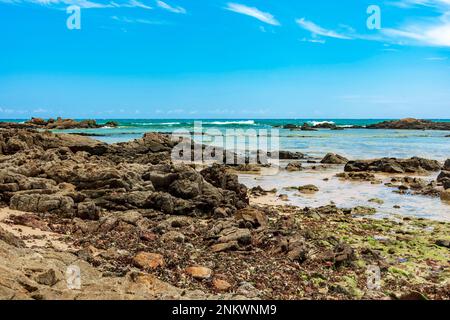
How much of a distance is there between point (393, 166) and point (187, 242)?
25431mm

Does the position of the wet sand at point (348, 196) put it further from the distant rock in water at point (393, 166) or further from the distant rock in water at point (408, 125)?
the distant rock in water at point (408, 125)

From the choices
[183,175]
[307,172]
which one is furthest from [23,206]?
[307,172]

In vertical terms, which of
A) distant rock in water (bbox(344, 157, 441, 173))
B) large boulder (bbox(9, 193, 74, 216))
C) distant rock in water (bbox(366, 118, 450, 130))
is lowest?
distant rock in water (bbox(344, 157, 441, 173))

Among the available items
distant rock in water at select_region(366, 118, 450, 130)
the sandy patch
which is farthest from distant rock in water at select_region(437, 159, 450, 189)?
distant rock in water at select_region(366, 118, 450, 130)

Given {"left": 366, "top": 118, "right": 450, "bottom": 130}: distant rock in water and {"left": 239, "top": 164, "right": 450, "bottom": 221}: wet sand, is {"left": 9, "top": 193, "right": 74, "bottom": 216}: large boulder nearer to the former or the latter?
{"left": 239, "top": 164, "right": 450, "bottom": 221}: wet sand

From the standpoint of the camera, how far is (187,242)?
11734 millimetres

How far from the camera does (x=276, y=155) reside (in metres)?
44.1

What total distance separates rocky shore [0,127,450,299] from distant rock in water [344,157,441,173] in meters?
16.0

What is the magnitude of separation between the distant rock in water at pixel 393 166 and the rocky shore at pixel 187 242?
16041 millimetres

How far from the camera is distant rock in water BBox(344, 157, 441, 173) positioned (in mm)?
33125

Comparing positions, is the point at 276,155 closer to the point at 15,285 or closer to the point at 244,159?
the point at 244,159

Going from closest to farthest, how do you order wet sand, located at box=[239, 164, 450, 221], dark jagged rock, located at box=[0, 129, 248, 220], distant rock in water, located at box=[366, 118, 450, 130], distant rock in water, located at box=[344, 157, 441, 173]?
1. dark jagged rock, located at box=[0, 129, 248, 220]
2. wet sand, located at box=[239, 164, 450, 221]
3. distant rock in water, located at box=[344, 157, 441, 173]
4. distant rock in water, located at box=[366, 118, 450, 130]

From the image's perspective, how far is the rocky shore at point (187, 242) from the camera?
7.74 metres

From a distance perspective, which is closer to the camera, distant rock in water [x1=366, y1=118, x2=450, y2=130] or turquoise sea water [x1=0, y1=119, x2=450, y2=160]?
turquoise sea water [x1=0, y1=119, x2=450, y2=160]
